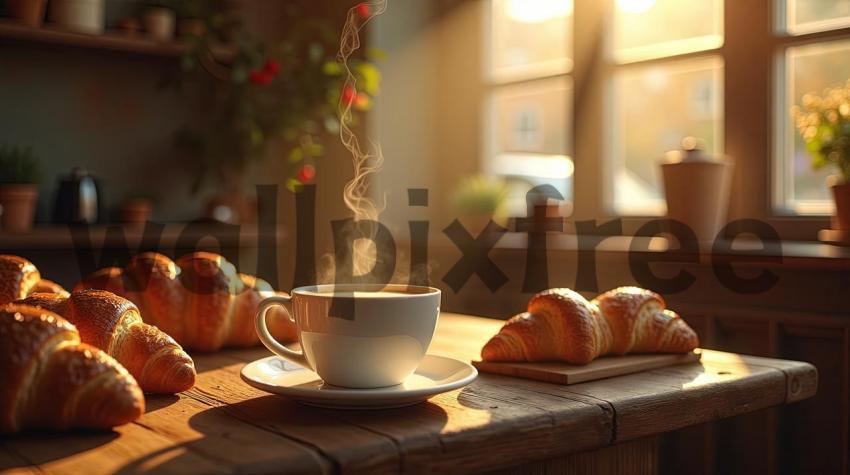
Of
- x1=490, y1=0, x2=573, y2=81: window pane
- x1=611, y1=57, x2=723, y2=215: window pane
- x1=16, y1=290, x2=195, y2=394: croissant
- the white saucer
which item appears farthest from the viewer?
x1=490, y1=0, x2=573, y2=81: window pane

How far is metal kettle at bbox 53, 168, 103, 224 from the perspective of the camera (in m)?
2.64

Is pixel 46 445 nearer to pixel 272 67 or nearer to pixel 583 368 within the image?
pixel 583 368

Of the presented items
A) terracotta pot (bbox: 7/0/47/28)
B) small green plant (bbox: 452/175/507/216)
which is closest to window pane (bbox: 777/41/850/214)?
small green plant (bbox: 452/175/507/216)

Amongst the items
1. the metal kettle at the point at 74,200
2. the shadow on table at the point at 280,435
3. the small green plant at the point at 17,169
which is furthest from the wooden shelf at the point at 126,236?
the shadow on table at the point at 280,435

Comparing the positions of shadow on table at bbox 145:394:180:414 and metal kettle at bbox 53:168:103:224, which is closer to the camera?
shadow on table at bbox 145:394:180:414

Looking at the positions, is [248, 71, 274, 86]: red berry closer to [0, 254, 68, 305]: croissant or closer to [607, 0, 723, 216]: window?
[607, 0, 723, 216]: window

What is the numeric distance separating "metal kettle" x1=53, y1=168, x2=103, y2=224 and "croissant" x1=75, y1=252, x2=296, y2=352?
163cm

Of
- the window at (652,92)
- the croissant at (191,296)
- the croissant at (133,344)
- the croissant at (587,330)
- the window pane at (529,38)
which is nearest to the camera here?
the croissant at (133,344)

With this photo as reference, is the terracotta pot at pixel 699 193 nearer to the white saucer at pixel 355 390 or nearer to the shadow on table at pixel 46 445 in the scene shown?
the white saucer at pixel 355 390

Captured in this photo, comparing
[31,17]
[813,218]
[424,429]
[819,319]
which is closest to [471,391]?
[424,429]

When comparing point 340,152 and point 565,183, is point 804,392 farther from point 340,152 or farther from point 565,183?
point 340,152

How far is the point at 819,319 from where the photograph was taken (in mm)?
1694

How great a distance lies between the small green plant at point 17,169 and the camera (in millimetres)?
2512

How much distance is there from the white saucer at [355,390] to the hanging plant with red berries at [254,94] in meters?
2.04
